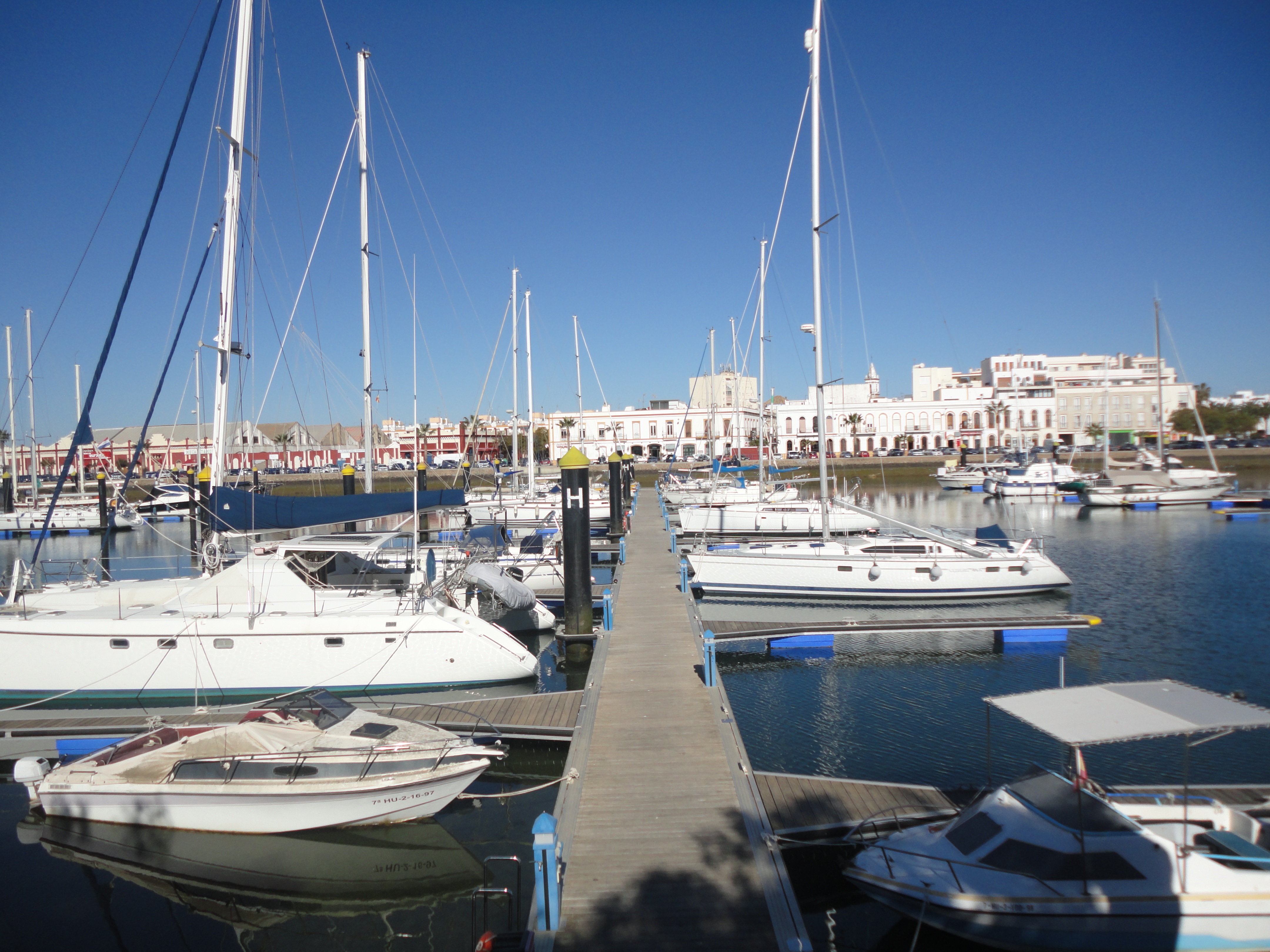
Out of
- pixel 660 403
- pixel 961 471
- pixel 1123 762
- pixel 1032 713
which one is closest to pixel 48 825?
pixel 1032 713

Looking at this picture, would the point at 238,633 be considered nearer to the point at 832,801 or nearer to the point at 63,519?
the point at 832,801

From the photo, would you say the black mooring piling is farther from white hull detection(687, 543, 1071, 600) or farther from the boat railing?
the boat railing

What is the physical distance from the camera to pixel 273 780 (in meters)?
10.3

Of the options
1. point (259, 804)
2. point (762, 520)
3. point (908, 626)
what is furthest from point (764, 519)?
point (259, 804)

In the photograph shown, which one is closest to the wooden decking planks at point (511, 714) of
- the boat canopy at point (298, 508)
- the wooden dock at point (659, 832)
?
the wooden dock at point (659, 832)

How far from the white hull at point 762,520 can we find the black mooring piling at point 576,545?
1878 cm

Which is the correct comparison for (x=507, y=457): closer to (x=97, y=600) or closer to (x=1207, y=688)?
(x=97, y=600)

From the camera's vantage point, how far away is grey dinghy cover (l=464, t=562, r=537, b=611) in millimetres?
18516

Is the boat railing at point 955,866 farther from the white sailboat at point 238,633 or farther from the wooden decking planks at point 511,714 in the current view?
the white sailboat at point 238,633

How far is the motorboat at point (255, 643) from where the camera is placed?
49.3 ft

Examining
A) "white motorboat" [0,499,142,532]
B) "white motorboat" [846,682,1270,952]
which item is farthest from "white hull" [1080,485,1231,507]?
"white motorboat" [0,499,142,532]

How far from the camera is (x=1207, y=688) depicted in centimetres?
1605

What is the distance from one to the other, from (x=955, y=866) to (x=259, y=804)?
8.86 meters

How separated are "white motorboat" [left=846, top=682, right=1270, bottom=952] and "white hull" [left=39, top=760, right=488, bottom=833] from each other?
5747 mm
